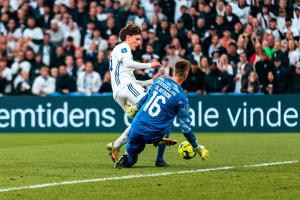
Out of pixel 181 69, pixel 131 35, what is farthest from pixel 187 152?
pixel 131 35

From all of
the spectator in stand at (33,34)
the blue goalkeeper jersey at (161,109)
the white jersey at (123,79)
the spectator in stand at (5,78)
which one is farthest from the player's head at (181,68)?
the spectator in stand at (33,34)

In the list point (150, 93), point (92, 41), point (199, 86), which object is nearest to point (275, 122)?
point (199, 86)

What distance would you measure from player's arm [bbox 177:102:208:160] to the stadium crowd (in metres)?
10.2

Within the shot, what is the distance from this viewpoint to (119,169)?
1238cm

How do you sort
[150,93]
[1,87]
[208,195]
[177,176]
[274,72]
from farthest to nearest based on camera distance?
[1,87] → [274,72] → [150,93] → [177,176] → [208,195]

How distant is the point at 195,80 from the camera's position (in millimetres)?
23484

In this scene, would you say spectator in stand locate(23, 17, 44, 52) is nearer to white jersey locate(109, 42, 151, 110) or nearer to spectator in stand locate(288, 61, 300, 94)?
spectator in stand locate(288, 61, 300, 94)

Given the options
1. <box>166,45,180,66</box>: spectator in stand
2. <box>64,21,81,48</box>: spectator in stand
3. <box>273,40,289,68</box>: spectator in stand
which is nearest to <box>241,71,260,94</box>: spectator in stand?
<box>273,40,289,68</box>: spectator in stand

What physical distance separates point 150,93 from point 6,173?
2.25 metres

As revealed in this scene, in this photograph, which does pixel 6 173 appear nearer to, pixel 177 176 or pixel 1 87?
pixel 177 176

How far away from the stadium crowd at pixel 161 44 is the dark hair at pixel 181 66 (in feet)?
33.7

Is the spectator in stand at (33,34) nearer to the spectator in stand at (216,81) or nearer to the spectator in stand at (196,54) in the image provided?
the spectator in stand at (196,54)

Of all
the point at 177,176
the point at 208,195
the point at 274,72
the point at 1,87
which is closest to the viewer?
the point at 208,195

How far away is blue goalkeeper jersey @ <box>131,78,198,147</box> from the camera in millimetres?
11984
